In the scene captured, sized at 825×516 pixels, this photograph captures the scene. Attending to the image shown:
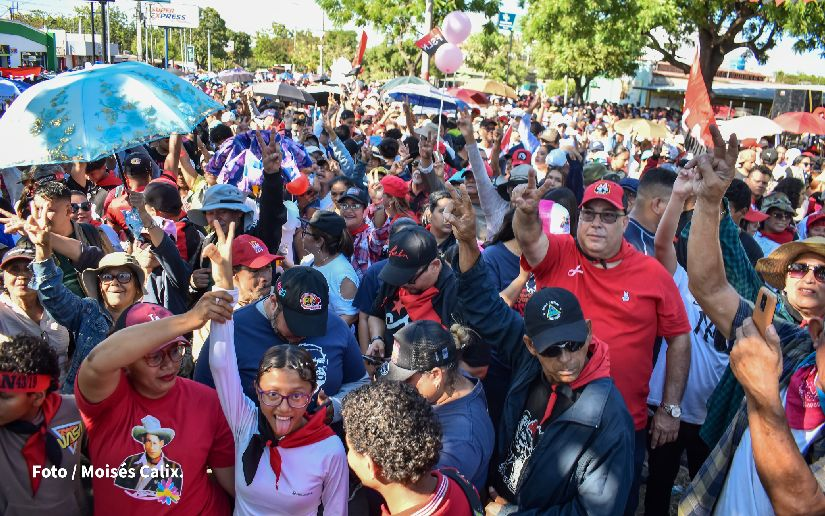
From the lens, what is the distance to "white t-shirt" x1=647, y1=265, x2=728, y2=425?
3.94 metres

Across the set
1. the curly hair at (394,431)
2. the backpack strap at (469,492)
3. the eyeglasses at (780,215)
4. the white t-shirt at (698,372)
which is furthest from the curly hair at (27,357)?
the eyeglasses at (780,215)

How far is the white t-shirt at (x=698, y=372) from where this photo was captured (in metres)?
3.94

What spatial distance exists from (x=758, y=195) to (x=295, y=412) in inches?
265

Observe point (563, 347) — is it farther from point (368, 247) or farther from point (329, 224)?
point (368, 247)

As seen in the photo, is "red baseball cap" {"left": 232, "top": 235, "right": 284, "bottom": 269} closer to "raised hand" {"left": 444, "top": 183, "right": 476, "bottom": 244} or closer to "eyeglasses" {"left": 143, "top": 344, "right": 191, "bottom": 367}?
"eyeglasses" {"left": 143, "top": 344, "right": 191, "bottom": 367}

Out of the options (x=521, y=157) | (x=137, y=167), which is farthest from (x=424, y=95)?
(x=137, y=167)

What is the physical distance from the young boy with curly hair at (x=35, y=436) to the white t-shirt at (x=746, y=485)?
7.99 ft

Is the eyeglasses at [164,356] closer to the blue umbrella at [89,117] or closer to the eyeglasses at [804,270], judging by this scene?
the blue umbrella at [89,117]

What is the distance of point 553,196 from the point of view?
16.4 ft

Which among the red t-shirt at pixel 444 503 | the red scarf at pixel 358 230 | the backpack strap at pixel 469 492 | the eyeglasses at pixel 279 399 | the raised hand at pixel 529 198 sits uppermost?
the raised hand at pixel 529 198

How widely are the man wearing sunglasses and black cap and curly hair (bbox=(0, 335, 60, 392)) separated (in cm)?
175

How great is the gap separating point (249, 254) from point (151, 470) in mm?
1562

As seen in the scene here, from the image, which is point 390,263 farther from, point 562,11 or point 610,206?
point 562,11

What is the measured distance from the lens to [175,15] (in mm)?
64125
